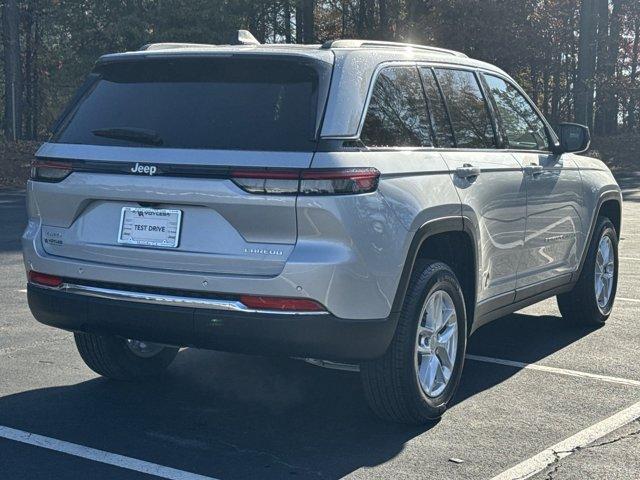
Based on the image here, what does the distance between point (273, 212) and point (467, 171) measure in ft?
4.85

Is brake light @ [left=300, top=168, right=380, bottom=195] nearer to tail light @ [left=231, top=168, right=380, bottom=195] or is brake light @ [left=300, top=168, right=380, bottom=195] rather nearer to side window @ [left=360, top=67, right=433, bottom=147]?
tail light @ [left=231, top=168, right=380, bottom=195]

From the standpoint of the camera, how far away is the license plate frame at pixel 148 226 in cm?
484

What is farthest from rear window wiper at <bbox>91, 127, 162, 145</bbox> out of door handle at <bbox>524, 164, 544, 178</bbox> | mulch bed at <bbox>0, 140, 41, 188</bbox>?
mulch bed at <bbox>0, 140, 41, 188</bbox>

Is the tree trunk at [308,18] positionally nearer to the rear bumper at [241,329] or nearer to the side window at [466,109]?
the side window at [466,109]

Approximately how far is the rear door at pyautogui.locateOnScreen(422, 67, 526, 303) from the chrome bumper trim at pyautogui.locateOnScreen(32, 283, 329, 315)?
4.83 feet

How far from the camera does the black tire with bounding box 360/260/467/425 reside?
507cm

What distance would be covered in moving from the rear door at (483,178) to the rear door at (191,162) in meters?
1.11

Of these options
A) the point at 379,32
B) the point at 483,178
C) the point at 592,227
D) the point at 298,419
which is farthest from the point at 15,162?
the point at 298,419

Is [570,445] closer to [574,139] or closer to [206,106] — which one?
[206,106]

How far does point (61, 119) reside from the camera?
214 inches

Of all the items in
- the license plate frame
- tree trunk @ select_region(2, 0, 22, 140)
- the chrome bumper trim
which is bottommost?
tree trunk @ select_region(2, 0, 22, 140)

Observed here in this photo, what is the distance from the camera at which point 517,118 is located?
22.4 feet

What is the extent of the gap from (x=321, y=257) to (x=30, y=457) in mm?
1552

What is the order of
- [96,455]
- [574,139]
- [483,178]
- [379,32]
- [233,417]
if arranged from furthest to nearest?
[379,32] < [574,139] < [483,178] < [233,417] < [96,455]
